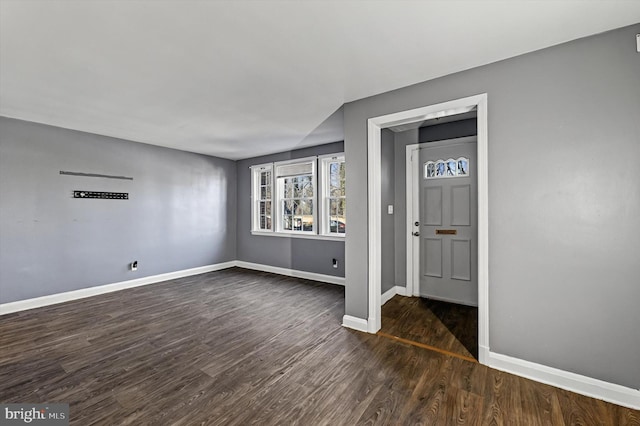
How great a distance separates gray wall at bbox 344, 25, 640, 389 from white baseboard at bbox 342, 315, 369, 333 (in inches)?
46.5

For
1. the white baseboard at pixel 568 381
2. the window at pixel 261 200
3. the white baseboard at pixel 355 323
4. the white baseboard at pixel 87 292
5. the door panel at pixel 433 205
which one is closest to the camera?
the white baseboard at pixel 568 381

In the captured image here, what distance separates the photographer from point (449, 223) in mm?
3979

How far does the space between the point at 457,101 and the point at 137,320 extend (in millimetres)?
4248

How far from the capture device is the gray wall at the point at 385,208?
155 inches

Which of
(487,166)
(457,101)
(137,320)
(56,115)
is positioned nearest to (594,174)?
(487,166)

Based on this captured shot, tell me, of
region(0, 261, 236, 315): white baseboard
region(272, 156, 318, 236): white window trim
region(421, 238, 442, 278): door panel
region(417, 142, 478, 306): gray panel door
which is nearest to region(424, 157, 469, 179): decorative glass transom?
region(417, 142, 478, 306): gray panel door

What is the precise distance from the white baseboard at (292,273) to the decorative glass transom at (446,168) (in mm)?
2275

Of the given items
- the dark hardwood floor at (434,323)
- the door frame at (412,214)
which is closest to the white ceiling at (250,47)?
the door frame at (412,214)

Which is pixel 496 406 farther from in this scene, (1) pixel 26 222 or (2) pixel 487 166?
(1) pixel 26 222

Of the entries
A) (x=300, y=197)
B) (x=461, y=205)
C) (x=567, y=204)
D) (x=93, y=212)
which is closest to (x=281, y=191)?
(x=300, y=197)

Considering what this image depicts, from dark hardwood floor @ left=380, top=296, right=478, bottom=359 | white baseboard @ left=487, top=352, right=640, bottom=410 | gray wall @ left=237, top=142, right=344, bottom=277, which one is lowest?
dark hardwood floor @ left=380, top=296, right=478, bottom=359

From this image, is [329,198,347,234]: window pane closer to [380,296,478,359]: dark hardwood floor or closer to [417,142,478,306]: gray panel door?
[417,142,478,306]: gray panel door

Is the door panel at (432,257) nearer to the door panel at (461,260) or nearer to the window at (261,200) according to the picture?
the door panel at (461,260)

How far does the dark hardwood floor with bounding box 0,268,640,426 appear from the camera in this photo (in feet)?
5.96
